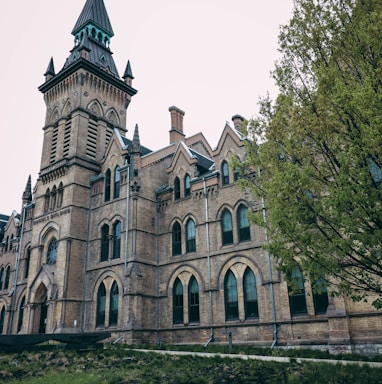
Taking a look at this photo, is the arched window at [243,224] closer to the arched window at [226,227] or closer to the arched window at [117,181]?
the arched window at [226,227]

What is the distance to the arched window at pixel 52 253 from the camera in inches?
1182

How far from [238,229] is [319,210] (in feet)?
46.2

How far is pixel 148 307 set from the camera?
2542 cm

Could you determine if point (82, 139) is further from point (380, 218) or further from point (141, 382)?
point (380, 218)

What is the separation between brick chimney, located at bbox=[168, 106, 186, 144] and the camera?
34572 mm

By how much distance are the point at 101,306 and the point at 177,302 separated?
568 cm

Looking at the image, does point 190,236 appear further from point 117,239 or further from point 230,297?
point 117,239

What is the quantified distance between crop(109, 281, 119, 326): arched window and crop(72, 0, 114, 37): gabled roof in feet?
86.5

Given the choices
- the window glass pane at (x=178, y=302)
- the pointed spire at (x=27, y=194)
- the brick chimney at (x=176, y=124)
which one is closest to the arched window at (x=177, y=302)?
the window glass pane at (x=178, y=302)

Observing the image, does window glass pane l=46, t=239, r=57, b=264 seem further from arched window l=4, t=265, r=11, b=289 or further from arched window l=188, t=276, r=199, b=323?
arched window l=188, t=276, r=199, b=323

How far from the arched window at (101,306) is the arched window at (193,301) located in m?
6.34

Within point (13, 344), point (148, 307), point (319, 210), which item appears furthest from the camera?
point (148, 307)


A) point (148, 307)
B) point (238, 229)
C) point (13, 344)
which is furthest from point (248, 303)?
point (13, 344)

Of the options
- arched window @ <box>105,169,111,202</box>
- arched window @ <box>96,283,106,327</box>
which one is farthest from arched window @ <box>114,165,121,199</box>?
arched window @ <box>96,283,106,327</box>
